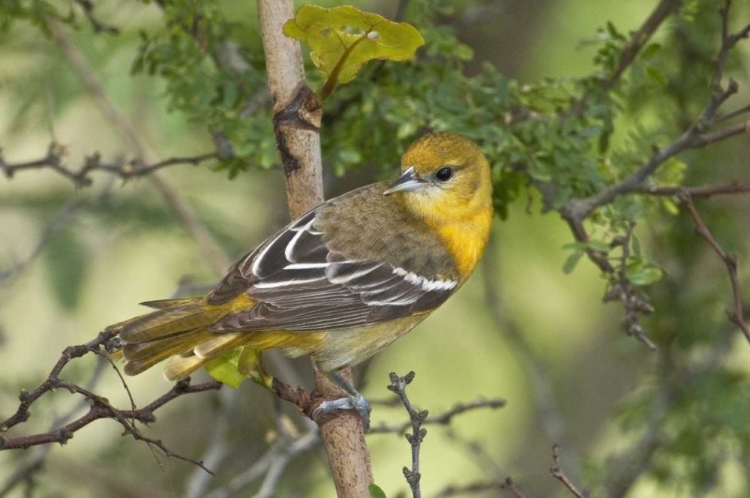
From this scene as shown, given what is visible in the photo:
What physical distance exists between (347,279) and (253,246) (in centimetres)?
232

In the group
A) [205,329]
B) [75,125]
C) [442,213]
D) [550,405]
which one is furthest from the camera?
[75,125]

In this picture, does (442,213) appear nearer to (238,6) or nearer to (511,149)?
(511,149)

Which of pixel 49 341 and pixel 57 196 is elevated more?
pixel 57 196

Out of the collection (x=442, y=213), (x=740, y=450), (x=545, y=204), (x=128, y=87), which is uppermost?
(x=128, y=87)

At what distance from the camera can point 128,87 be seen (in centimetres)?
484

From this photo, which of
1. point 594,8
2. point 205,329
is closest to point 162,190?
point 205,329

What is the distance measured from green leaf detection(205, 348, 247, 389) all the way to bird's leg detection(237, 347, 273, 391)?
0.02 metres

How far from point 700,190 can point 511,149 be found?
648 millimetres

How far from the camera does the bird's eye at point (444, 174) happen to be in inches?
157

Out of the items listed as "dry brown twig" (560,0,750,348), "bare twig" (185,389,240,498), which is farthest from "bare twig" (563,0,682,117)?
"bare twig" (185,389,240,498)

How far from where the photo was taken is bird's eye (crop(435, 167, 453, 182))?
157 inches

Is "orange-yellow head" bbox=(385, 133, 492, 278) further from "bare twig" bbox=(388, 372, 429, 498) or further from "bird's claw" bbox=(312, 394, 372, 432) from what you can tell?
"bare twig" bbox=(388, 372, 429, 498)

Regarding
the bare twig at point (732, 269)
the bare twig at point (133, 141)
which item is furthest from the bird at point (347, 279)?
the bare twig at point (732, 269)

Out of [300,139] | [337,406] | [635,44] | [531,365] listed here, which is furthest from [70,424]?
[531,365]
